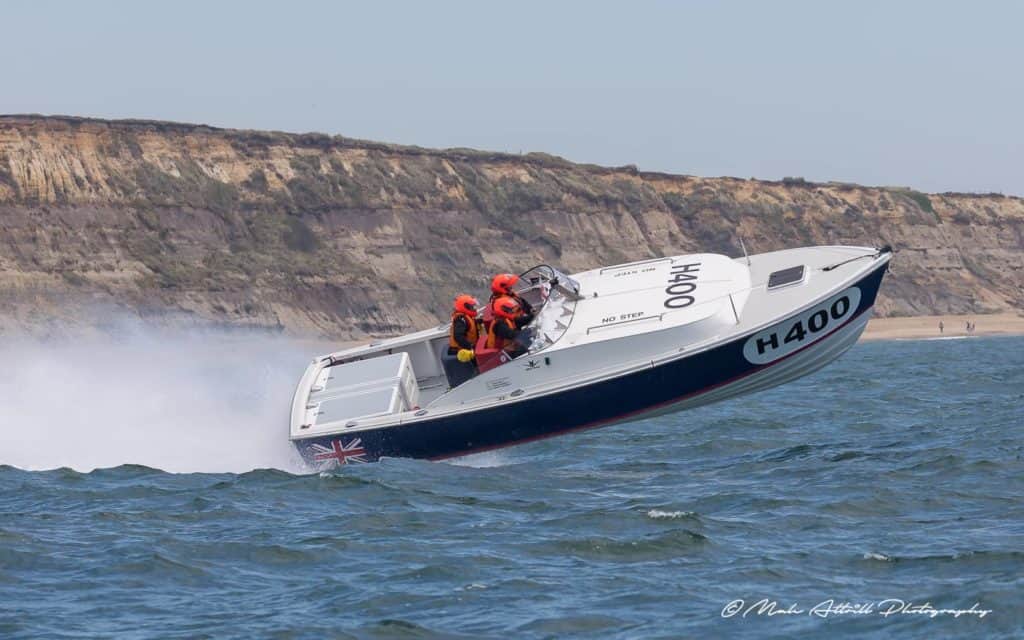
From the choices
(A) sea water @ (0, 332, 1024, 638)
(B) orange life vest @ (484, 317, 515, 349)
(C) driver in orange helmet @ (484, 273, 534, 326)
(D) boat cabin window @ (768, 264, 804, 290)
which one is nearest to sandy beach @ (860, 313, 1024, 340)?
(A) sea water @ (0, 332, 1024, 638)

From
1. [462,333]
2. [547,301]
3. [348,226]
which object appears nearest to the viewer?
[462,333]

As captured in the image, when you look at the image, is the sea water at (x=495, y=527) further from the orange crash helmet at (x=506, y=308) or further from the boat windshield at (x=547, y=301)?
the orange crash helmet at (x=506, y=308)

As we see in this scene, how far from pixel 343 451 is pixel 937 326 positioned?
4940 cm

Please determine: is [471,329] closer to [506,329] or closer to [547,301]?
[506,329]

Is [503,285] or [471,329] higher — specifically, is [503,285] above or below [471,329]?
above

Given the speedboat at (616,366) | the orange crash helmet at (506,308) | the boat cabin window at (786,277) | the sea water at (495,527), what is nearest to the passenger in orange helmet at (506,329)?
the orange crash helmet at (506,308)

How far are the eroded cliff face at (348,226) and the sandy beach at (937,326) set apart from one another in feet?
4.66

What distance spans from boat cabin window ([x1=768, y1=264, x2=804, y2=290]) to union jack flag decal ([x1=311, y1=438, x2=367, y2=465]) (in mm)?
5030

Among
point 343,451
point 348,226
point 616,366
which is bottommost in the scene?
point 343,451

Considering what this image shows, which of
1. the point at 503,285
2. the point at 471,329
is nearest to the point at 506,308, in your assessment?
the point at 503,285

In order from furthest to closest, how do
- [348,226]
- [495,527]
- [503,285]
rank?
[348,226], [503,285], [495,527]

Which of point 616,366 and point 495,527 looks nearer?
point 495,527

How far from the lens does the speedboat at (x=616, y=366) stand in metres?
16.0

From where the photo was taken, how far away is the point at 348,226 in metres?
56.6
